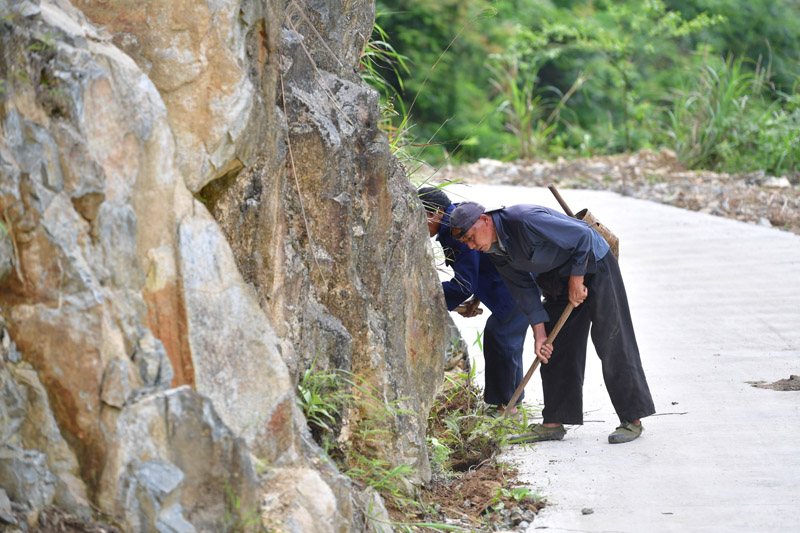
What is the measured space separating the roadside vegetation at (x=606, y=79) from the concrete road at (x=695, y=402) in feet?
9.70

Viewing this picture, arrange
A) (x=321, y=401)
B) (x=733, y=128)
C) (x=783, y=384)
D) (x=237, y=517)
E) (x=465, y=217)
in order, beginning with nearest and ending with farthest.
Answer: (x=237, y=517) → (x=321, y=401) → (x=465, y=217) → (x=783, y=384) → (x=733, y=128)

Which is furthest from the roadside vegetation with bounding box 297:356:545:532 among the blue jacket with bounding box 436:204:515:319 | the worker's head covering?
the worker's head covering

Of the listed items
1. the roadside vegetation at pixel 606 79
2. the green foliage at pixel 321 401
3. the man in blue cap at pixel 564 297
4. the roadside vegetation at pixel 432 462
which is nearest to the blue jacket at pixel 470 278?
the man in blue cap at pixel 564 297

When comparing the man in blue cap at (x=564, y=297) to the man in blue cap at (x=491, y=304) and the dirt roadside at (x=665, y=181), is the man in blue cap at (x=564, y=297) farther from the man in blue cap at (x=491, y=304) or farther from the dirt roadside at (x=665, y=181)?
the dirt roadside at (x=665, y=181)

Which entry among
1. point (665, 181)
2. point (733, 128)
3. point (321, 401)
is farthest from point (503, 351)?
point (733, 128)

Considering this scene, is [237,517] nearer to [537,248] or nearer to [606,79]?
[537,248]

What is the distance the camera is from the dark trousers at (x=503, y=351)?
5359mm

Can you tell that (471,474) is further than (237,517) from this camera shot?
Yes

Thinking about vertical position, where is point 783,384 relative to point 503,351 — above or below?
below

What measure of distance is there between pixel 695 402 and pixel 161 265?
3692 millimetres

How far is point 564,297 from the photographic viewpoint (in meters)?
5.16

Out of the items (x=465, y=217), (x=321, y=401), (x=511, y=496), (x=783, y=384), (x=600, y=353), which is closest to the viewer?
(x=321, y=401)

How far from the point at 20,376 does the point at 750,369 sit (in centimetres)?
476

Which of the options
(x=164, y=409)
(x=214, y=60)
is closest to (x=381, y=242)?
(x=214, y=60)
